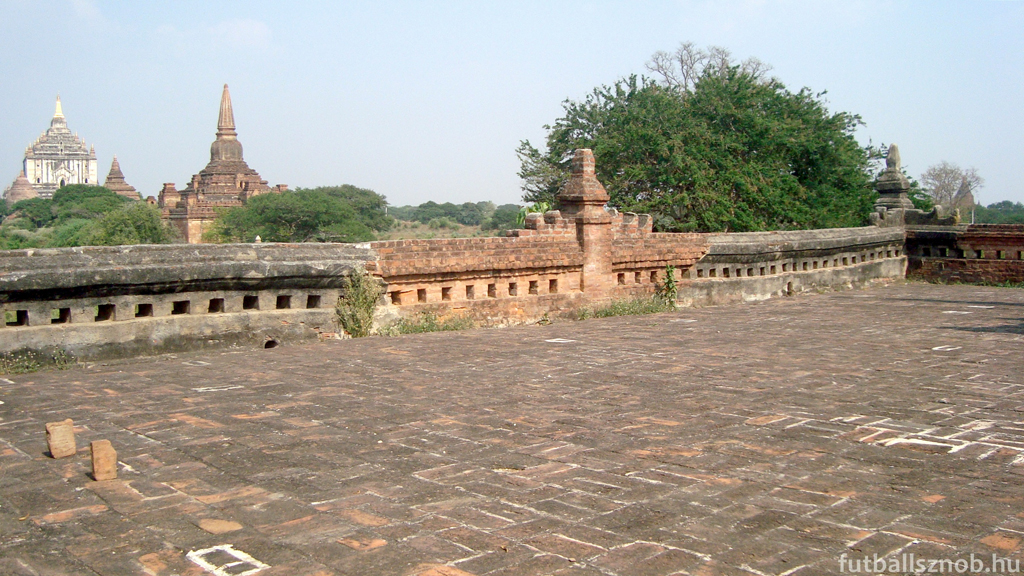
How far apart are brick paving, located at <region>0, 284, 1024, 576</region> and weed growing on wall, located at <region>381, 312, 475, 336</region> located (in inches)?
45.7

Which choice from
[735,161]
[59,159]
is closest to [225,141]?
[735,161]

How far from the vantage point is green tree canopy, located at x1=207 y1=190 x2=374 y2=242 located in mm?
50000

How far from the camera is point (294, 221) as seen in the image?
1989 inches

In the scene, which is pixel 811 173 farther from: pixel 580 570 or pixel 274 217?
pixel 274 217

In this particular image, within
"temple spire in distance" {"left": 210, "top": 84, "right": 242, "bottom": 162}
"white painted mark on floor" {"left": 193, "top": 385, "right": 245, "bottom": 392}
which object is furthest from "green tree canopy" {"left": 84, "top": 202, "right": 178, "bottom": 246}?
"white painted mark on floor" {"left": 193, "top": 385, "right": 245, "bottom": 392}

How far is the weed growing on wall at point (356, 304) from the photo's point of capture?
739 centimetres

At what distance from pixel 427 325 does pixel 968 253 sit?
958 cm

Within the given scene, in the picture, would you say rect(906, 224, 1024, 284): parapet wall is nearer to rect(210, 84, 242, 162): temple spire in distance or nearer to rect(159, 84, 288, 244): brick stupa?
rect(159, 84, 288, 244): brick stupa

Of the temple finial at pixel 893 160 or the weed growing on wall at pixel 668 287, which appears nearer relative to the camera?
the weed growing on wall at pixel 668 287

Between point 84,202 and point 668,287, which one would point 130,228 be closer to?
point 84,202

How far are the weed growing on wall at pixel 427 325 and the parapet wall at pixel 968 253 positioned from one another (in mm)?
8917

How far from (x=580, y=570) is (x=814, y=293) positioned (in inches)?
400

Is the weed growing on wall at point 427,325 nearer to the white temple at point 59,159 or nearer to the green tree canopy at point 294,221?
the green tree canopy at point 294,221

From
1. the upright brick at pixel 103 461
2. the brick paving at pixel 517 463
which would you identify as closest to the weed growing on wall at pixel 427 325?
the brick paving at pixel 517 463
